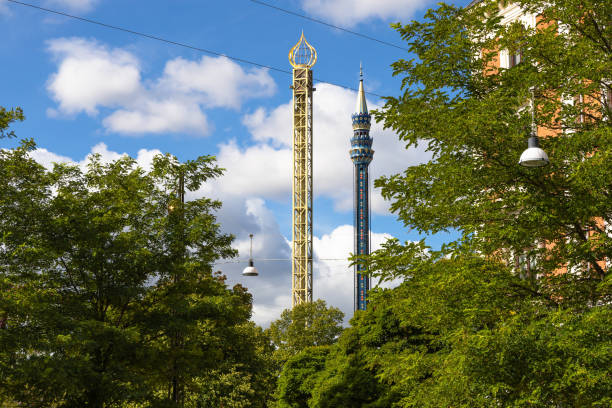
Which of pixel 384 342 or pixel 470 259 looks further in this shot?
pixel 384 342

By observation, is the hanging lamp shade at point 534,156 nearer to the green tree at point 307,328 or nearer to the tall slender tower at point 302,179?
the green tree at point 307,328

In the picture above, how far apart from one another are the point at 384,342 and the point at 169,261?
37.5 ft

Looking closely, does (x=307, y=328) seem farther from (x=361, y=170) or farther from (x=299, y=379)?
(x=361, y=170)

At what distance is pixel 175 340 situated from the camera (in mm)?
22109

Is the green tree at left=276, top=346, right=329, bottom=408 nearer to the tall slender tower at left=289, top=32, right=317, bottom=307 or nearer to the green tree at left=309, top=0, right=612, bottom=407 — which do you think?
the green tree at left=309, top=0, right=612, bottom=407

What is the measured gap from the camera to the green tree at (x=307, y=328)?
64188 millimetres

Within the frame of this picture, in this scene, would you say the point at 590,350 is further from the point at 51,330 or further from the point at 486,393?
the point at 51,330

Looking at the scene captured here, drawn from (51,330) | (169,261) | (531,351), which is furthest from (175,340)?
(531,351)

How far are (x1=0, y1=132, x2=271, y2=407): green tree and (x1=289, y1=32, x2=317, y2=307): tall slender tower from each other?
7548 centimetres

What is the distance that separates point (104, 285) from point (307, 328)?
152 feet

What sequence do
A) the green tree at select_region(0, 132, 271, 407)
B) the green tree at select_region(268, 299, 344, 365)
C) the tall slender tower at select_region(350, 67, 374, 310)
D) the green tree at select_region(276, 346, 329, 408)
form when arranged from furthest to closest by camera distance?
the tall slender tower at select_region(350, 67, 374, 310)
the green tree at select_region(268, 299, 344, 365)
the green tree at select_region(276, 346, 329, 408)
the green tree at select_region(0, 132, 271, 407)

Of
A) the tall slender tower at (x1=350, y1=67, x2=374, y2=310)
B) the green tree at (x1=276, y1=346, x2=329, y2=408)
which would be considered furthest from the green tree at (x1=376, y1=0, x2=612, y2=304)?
the tall slender tower at (x1=350, y1=67, x2=374, y2=310)

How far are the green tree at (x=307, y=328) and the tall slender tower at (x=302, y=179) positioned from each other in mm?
31049

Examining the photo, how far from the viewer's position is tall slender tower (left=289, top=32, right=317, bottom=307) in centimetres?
10075
